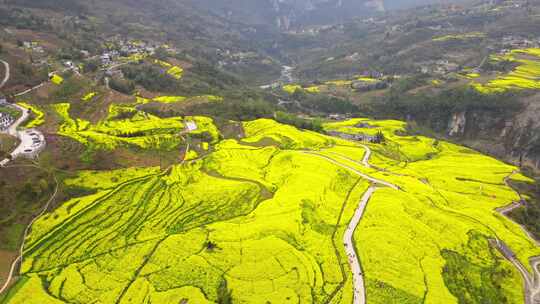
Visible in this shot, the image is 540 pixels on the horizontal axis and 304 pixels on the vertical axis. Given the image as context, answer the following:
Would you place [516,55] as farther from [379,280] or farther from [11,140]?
[11,140]

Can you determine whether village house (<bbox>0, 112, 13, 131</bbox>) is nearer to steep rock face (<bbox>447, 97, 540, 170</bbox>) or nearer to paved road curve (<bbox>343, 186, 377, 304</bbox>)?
paved road curve (<bbox>343, 186, 377, 304</bbox>)

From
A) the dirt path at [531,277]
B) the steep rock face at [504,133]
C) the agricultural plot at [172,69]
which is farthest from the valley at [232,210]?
the agricultural plot at [172,69]

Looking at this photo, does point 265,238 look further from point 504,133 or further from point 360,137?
point 504,133

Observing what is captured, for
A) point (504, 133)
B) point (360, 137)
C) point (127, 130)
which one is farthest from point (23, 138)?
point (504, 133)

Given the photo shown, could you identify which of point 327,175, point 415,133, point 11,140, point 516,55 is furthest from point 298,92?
point 11,140

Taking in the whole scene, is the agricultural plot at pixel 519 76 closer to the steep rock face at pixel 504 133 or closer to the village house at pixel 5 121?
the steep rock face at pixel 504 133

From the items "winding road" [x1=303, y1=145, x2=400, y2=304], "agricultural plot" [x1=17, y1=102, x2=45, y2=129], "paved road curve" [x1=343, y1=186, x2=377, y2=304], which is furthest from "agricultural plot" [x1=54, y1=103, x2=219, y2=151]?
"paved road curve" [x1=343, y1=186, x2=377, y2=304]
